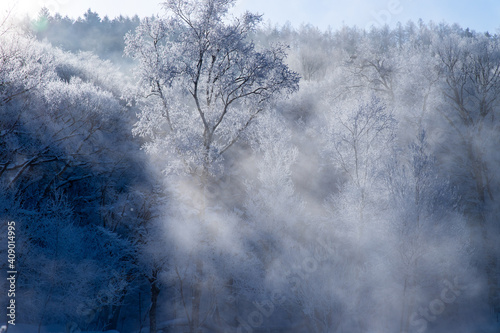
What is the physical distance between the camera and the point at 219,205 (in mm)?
28703

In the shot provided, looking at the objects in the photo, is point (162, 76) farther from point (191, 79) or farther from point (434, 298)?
point (434, 298)

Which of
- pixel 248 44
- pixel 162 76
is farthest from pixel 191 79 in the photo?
pixel 248 44

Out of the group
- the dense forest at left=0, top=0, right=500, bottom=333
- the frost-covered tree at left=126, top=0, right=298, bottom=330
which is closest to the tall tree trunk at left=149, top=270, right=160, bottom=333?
the dense forest at left=0, top=0, right=500, bottom=333

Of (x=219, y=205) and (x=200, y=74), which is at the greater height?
(x=200, y=74)

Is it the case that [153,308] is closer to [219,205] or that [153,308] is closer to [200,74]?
[219,205]

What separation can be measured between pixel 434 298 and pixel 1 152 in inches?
1150

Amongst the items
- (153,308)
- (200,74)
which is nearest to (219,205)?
(153,308)

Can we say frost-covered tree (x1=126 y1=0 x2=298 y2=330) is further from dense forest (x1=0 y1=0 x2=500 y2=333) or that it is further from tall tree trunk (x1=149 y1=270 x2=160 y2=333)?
tall tree trunk (x1=149 y1=270 x2=160 y2=333)

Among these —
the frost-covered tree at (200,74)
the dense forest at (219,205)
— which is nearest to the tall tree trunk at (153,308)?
the dense forest at (219,205)

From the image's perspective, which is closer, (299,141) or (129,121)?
(129,121)

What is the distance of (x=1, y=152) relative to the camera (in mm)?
18750

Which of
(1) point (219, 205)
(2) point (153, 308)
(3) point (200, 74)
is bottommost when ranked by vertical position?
(2) point (153, 308)

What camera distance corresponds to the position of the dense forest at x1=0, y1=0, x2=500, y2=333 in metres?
16.5

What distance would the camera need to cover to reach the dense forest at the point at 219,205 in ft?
54.1
